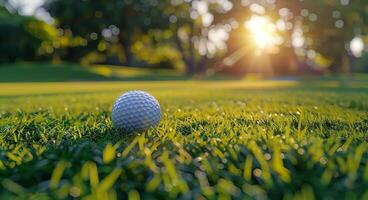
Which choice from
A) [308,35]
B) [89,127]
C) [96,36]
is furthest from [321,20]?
[89,127]

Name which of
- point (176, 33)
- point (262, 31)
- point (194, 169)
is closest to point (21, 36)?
point (176, 33)

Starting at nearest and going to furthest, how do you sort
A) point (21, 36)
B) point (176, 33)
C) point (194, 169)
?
point (194, 169) → point (21, 36) → point (176, 33)

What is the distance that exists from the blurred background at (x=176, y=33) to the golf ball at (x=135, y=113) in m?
23.4

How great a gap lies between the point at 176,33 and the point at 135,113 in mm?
32674

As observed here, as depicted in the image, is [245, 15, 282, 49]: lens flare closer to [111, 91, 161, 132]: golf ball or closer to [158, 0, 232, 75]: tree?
[158, 0, 232, 75]: tree

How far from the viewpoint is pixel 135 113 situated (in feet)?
8.94

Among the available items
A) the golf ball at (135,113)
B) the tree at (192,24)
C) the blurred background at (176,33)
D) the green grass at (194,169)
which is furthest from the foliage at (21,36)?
the green grass at (194,169)

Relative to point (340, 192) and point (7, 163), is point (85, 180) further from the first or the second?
point (340, 192)

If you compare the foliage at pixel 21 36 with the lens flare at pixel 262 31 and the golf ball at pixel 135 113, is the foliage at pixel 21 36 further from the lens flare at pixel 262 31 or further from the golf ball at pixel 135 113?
the golf ball at pixel 135 113

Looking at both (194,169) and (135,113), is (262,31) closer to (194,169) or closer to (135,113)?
(135,113)

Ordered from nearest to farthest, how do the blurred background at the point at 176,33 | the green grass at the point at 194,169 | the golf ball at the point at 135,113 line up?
the green grass at the point at 194,169
the golf ball at the point at 135,113
the blurred background at the point at 176,33

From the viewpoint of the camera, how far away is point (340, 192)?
139 centimetres

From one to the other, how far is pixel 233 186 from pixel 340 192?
1.21 feet

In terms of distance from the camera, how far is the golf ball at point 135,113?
2.70 m
